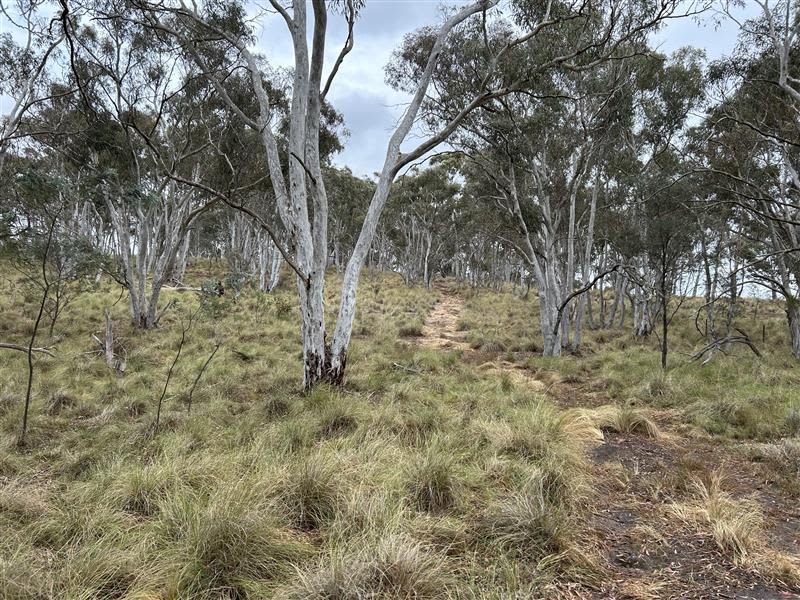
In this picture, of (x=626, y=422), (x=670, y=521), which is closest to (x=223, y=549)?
(x=670, y=521)

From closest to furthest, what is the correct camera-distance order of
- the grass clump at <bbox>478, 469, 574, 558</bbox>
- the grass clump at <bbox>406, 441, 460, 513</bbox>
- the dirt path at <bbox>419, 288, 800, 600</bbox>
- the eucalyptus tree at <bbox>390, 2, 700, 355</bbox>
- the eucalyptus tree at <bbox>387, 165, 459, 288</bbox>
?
the dirt path at <bbox>419, 288, 800, 600</bbox> < the grass clump at <bbox>478, 469, 574, 558</bbox> < the grass clump at <bbox>406, 441, 460, 513</bbox> < the eucalyptus tree at <bbox>390, 2, 700, 355</bbox> < the eucalyptus tree at <bbox>387, 165, 459, 288</bbox>

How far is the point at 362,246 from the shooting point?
275 inches

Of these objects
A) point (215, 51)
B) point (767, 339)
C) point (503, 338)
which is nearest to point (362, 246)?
point (215, 51)

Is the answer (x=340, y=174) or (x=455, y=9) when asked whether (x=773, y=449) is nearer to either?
(x=455, y=9)

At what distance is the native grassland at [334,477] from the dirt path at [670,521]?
79mm

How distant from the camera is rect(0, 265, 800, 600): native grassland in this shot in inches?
92.6

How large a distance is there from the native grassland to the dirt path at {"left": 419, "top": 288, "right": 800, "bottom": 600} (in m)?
0.08

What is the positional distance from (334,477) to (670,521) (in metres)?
2.58

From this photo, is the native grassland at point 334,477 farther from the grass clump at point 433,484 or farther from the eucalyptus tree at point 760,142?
the eucalyptus tree at point 760,142

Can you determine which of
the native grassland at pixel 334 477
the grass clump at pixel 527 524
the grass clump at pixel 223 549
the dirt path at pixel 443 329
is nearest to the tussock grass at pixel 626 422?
the native grassland at pixel 334 477

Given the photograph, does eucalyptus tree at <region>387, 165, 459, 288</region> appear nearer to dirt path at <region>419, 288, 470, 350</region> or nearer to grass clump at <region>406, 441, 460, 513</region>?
dirt path at <region>419, 288, 470, 350</region>

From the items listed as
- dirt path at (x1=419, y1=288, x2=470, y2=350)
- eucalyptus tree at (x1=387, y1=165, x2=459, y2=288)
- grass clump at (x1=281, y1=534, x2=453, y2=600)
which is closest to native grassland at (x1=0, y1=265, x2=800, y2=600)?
grass clump at (x1=281, y1=534, x2=453, y2=600)

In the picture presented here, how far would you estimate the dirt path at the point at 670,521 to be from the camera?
251 cm

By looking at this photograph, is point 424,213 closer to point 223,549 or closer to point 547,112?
point 547,112
